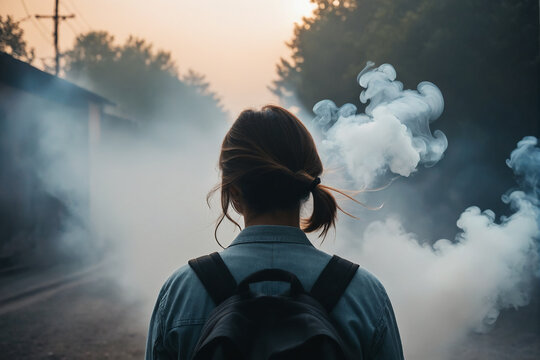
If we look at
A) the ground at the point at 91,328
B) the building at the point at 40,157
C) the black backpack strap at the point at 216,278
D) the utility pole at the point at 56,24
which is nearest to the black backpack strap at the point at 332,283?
the black backpack strap at the point at 216,278

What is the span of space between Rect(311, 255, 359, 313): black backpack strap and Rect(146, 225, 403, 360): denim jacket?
0.8 inches

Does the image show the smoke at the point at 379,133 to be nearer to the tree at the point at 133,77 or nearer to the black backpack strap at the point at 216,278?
the black backpack strap at the point at 216,278

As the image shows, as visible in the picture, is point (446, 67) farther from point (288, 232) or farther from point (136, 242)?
point (136, 242)

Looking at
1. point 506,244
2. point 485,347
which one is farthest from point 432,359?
point 506,244

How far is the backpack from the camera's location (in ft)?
3.48

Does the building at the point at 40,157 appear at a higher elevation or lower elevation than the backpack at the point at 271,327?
higher

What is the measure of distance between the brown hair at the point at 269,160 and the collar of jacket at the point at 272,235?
0.06m

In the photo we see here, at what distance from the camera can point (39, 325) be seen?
6.48 metres

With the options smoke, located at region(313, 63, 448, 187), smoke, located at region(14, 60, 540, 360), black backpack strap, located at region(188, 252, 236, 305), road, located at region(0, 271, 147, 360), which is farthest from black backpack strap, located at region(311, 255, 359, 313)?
road, located at region(0, 271, 147, 360)

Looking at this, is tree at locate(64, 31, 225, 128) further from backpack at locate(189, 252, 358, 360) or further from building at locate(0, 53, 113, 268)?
backpack at locate(189, 252, 358, 360)

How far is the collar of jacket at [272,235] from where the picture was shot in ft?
4.49

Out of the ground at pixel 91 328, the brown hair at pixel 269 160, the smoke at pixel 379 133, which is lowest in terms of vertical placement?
the ground at pixel 91 328

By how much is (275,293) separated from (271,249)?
13 cm

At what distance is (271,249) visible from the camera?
4.42 feet
